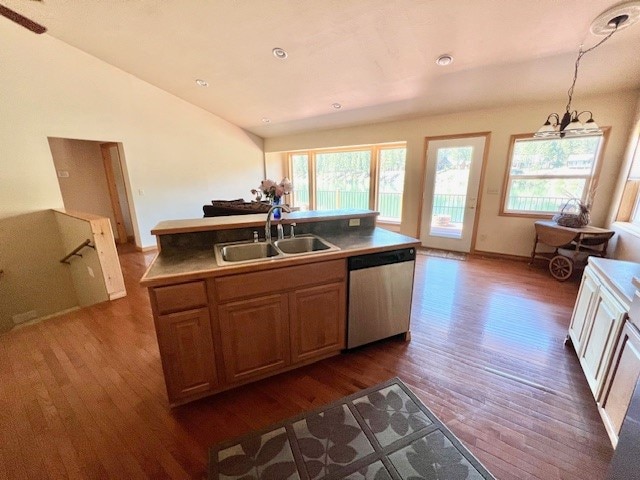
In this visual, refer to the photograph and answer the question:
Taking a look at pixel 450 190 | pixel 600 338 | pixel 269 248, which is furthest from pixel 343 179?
pixel 600 338

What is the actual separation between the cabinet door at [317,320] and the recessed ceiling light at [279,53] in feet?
9.69

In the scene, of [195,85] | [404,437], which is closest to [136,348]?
[404,437]

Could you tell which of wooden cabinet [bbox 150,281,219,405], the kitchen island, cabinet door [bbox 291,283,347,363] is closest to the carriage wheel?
the kitchen island

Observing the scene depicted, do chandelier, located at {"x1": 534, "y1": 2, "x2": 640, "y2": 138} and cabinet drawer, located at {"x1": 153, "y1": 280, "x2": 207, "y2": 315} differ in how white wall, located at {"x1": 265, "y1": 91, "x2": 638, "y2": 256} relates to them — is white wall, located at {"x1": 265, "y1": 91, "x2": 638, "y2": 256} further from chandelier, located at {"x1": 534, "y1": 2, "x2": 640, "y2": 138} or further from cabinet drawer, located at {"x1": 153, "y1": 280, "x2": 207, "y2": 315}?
cabinet drawer, located at {"x1": 153, "y1": 280, "x2": 207, "y2": 315}

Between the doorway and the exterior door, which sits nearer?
the exterior door

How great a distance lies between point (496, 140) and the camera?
397 cm

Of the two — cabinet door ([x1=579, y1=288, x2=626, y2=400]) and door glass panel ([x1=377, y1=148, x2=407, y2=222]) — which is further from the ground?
door glass panel ([x1=377, y1=148, x2=407, y2=222])

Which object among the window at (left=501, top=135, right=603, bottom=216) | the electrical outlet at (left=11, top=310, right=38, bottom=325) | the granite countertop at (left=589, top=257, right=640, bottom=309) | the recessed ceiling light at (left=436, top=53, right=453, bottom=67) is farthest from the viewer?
the electrical outlet at (left=11, top=310, right=38, bottom=325)

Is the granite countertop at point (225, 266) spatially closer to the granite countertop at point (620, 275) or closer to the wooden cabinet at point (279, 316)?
the wooden cabinet at point (279, 316)

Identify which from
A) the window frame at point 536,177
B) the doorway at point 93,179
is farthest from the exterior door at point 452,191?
the doorway at point 93,179

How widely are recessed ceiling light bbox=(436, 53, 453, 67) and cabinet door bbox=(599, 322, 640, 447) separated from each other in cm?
289

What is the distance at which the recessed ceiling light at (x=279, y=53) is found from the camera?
3.03m

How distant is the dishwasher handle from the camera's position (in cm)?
182

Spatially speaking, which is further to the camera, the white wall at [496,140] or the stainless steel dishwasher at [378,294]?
the white wall at [496,140]
